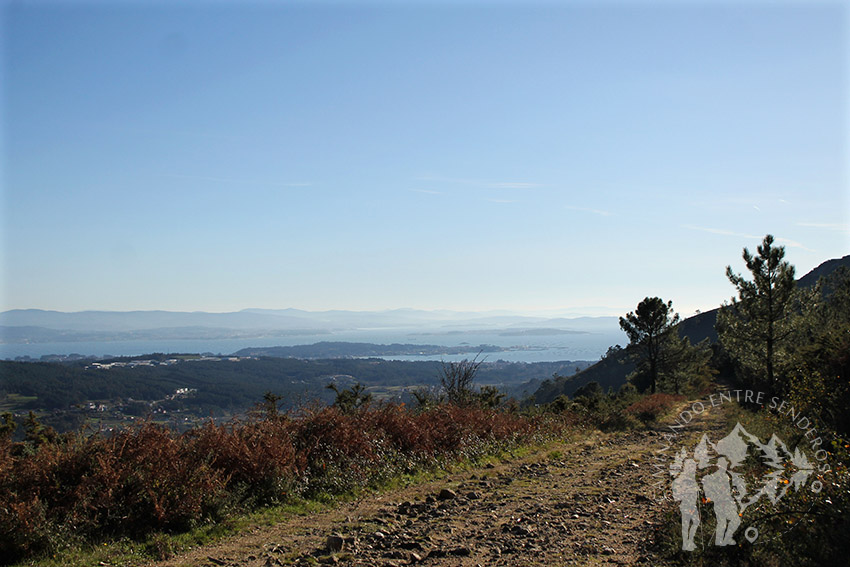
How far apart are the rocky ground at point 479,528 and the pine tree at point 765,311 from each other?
12.9 m

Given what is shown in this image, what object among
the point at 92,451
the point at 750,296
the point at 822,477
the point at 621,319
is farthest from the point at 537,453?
the point at 621,319

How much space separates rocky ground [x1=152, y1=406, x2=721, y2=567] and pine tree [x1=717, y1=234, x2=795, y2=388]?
42.5 ft

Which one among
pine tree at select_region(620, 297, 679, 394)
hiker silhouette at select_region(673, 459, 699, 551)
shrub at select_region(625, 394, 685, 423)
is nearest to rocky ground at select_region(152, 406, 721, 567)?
hiker silhouette at select_region(673, 459, 699, 551)

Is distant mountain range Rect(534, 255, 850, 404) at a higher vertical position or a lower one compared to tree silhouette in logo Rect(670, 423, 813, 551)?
lower

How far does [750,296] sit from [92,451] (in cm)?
2023

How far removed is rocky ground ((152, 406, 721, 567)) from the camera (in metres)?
5.01

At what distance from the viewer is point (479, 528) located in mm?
5906

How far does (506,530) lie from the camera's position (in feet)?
18.8

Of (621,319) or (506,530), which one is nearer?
(506,530)

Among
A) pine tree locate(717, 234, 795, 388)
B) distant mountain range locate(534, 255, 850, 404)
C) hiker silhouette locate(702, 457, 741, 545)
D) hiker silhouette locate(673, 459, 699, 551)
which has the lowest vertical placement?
distant mountain range locate(534, 255, 850, 404)

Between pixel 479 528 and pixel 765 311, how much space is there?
1718 cm

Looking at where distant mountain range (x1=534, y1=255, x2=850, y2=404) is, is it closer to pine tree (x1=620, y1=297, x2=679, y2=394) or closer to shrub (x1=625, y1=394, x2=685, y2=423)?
pine tree (x1=620, y1=297, x2=679, y2=394)

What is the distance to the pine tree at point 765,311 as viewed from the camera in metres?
18.1

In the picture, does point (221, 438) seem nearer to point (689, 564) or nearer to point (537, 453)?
point (689, 564)
